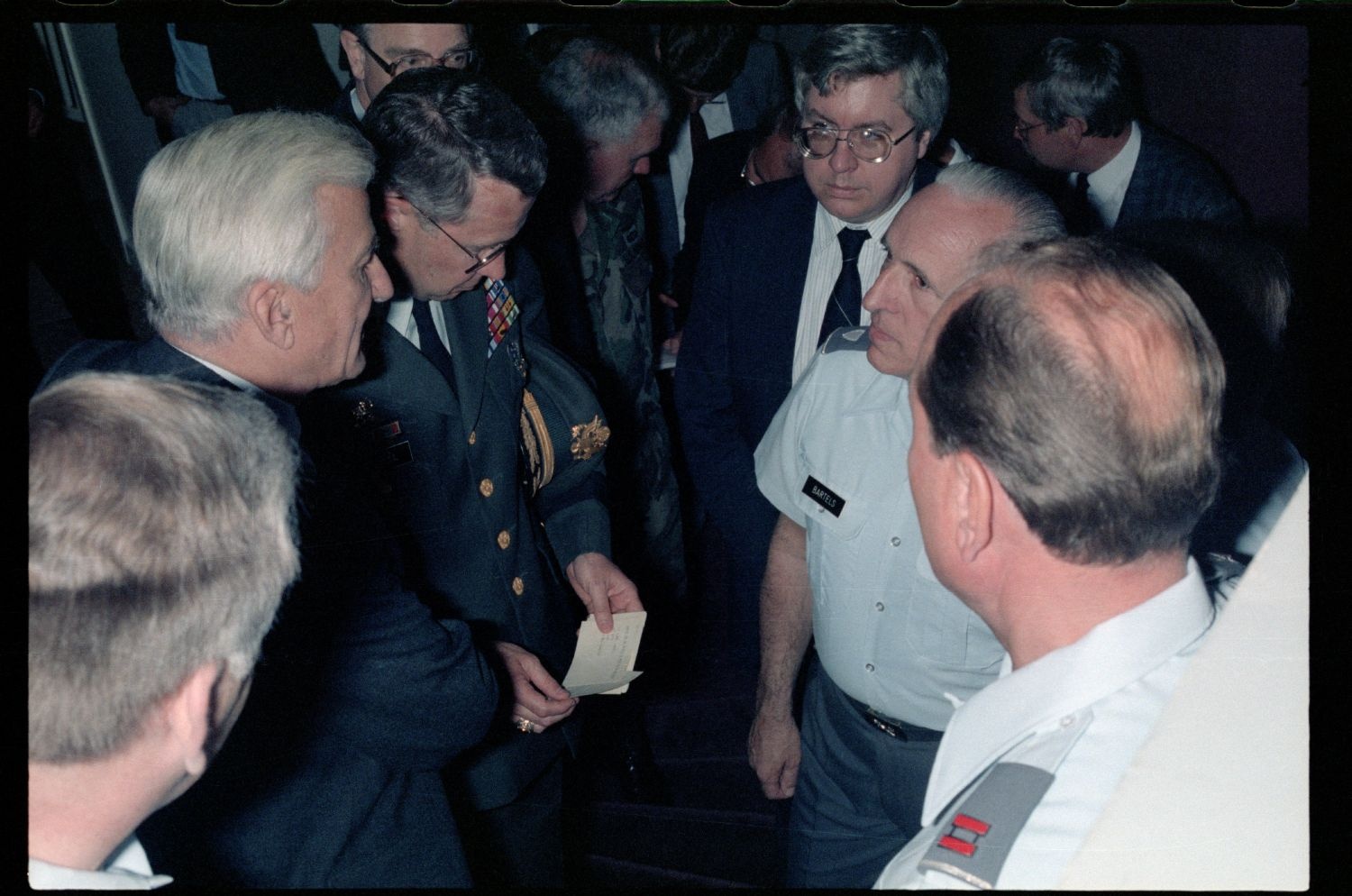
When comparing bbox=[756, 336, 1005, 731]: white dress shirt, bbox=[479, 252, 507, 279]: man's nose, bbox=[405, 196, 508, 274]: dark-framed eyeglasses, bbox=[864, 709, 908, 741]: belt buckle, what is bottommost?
bbox=[864, 709, 908, 741]: belt buckle

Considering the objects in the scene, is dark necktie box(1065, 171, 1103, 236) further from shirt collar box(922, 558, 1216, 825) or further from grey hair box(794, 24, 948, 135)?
shirt collar box(922, 558, 1216, 825)

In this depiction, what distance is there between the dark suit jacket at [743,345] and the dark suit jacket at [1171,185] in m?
0.63

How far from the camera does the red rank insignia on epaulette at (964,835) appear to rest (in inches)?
34.7

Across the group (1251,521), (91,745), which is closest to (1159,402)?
(1251,521)

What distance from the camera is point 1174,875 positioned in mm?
1034

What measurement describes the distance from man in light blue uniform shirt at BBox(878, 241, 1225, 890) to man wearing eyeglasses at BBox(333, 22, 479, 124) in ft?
4.80

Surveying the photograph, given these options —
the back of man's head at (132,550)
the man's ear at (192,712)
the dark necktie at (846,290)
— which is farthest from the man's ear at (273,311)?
the dark necktie at (846,290)

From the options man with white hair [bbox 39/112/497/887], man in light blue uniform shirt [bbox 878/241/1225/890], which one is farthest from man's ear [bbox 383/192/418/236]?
man in light blue uniform shirt [bbox 878/241/1225/890]

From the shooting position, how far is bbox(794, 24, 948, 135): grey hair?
1.93 meters

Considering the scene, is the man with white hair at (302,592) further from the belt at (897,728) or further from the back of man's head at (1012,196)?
the back of man's head at (1012,196)

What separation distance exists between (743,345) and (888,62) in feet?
2.14

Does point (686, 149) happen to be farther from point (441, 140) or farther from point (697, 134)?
point (441, 140)

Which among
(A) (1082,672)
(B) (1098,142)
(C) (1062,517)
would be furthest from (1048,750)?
(B) (1098,142)

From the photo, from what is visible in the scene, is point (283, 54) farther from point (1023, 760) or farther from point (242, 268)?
point (1023, 760)
